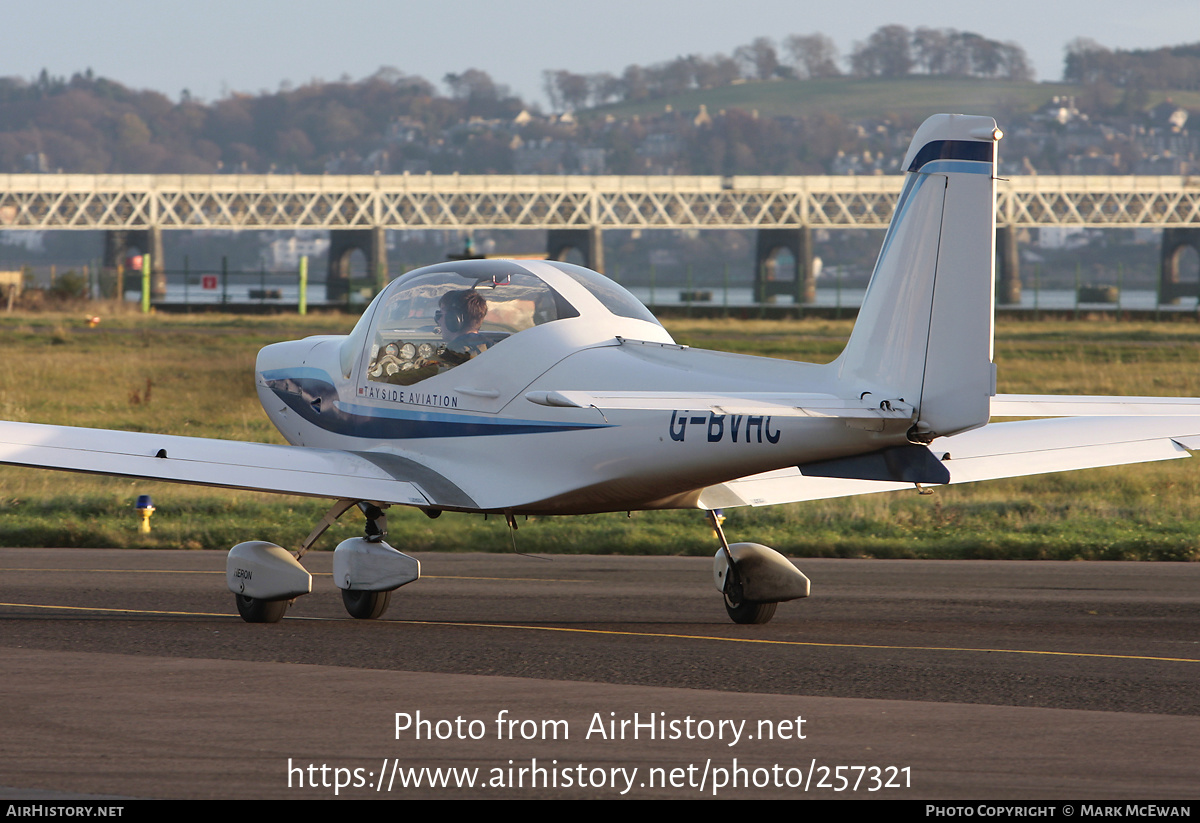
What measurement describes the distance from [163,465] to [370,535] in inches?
69.4

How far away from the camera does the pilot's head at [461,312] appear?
1116cm

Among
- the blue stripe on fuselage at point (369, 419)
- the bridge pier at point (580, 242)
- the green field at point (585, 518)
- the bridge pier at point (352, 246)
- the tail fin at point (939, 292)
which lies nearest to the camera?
the tail fin at point (939, 292)

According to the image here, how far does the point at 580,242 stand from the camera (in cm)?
14375

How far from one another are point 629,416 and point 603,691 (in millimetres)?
1948

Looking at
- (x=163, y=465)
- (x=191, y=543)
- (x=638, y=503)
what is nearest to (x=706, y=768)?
(x=638, y=503)

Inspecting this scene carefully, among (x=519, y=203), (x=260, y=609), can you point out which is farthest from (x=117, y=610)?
(x=519, y=203)

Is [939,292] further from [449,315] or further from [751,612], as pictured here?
[449,315]

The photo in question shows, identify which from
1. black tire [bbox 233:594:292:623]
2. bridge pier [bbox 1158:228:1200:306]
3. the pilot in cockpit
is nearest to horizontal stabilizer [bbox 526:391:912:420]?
the pilot in cockpit

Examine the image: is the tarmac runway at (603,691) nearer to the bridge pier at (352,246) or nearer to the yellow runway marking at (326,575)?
the yellow runway marking at (326,575)

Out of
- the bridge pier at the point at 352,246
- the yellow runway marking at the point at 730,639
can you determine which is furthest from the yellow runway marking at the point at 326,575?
the bridge pier at the point at 352,246

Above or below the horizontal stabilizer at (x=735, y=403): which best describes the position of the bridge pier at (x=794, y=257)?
below

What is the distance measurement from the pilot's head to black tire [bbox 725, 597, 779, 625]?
2.79m

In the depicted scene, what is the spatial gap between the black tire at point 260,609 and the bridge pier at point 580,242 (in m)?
130
